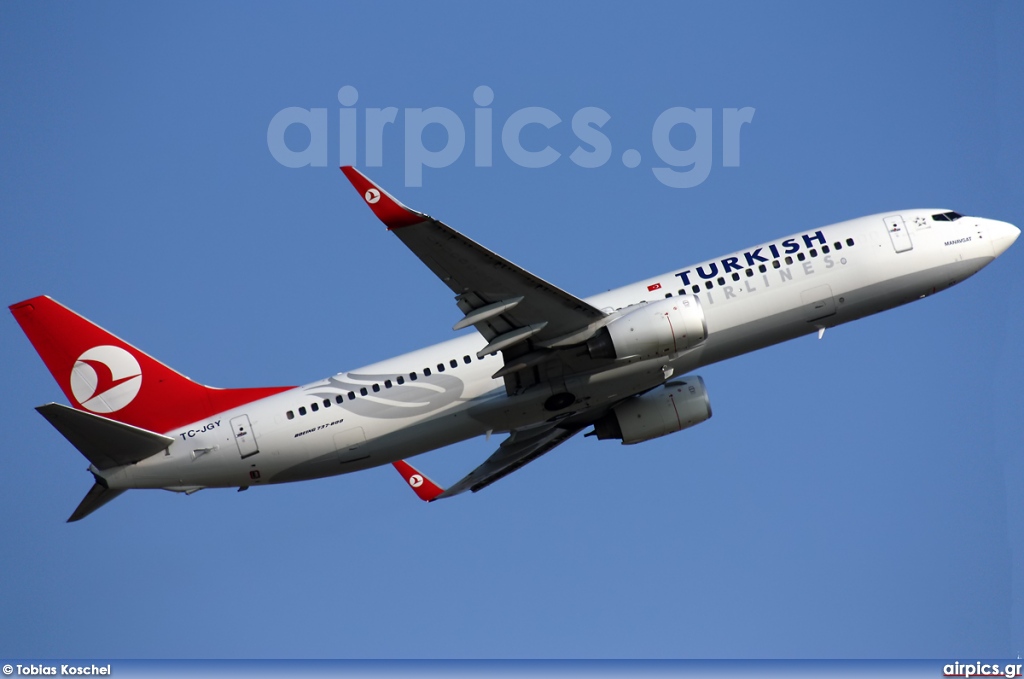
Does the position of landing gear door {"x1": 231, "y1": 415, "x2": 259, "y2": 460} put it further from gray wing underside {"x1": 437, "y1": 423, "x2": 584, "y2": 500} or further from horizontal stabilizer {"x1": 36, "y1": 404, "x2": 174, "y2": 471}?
gray wing underside {"x1": 437, "y1": 423, "x2": 584, "y2": 500}

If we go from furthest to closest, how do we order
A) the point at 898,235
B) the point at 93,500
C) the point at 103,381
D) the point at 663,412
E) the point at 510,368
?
the point at 663,412 → the point at 103,381 → the point at 898,235 → the point at 93,500 → the point at 510,368

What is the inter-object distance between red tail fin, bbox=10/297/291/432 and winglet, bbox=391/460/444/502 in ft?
→ 20.7

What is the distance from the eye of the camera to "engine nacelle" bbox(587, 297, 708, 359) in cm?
3709

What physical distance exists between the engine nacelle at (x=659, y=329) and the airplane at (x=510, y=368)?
4cm

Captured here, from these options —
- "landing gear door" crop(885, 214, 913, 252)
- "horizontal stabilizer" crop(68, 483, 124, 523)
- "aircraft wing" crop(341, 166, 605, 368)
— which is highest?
"landing gear door" crop(885, 214, 913, 252)

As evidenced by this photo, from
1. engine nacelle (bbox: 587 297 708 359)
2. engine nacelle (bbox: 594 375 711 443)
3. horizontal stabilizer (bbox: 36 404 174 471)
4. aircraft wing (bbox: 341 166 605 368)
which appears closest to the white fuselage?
horizontal stabilizer (bbox: 36 404 174 471)

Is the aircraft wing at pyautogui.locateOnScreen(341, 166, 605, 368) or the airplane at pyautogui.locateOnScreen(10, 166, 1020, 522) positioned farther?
the airplane at pyautogui.locateOnScreen(10, 166, 1020, 522)

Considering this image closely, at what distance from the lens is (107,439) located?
38094mm

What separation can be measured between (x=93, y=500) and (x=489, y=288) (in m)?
14.9

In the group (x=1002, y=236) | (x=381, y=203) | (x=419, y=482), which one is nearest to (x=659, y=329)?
(x=381, y=203)

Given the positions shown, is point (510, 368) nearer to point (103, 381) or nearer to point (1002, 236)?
point (103, 381)

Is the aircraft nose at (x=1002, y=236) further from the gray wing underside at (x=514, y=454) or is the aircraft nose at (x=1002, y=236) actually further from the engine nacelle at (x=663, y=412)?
the gray wing underside at (x=514, y=454)

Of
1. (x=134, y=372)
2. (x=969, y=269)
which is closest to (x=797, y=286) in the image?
(x=969, y=269)

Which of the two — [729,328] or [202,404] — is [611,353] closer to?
[729,328]
